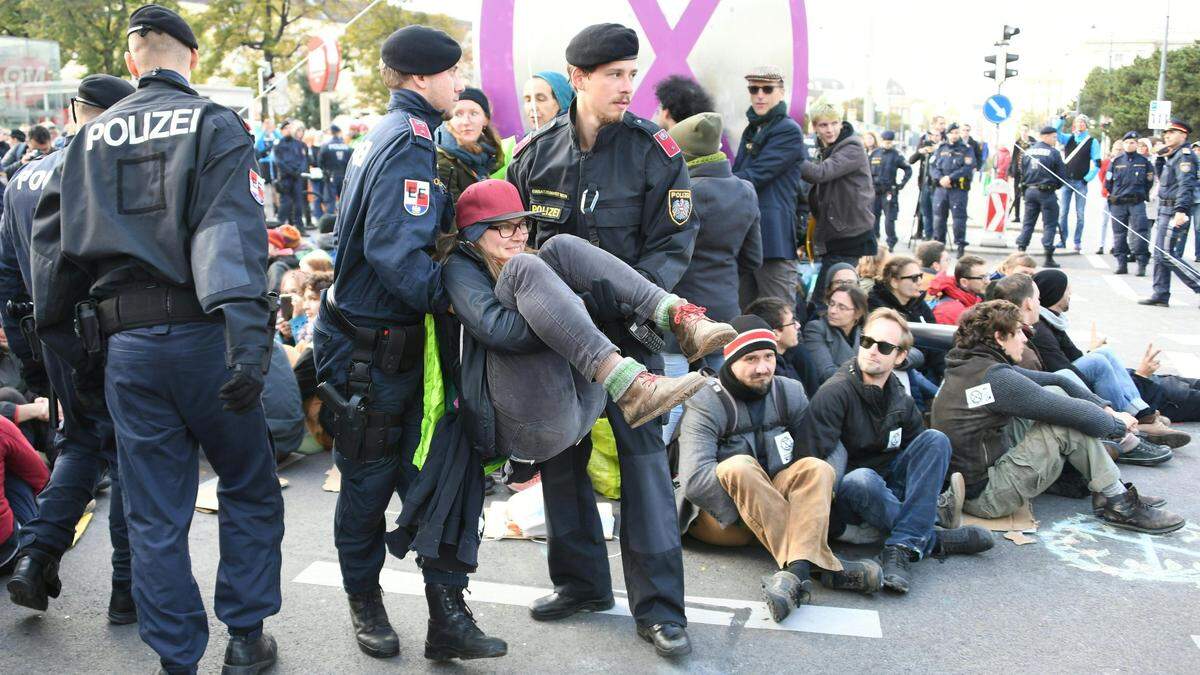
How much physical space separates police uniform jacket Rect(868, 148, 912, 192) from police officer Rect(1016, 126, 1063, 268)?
177 centimetres

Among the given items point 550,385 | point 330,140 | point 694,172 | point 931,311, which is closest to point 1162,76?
point 330,140

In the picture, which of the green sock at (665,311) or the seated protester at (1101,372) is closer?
the green sock at (665,311)

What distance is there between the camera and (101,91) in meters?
3.92

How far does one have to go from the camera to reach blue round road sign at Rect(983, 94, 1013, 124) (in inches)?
629

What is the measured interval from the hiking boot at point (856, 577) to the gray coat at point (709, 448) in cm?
47

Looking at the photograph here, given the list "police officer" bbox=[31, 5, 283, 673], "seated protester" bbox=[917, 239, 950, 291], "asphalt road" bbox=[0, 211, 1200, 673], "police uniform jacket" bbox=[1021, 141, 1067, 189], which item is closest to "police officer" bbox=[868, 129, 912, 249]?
"police uniform jacket" bbox=[1021, 141, 1067, 189]

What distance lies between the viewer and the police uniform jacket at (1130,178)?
13.6 metres

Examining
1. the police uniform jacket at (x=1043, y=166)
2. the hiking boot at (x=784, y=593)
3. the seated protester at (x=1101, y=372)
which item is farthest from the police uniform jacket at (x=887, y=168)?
the hiking boot at (x=784, y=593)

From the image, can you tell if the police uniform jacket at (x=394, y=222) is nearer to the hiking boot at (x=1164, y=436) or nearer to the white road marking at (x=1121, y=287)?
the hiking boot at (x=1164, y=436)

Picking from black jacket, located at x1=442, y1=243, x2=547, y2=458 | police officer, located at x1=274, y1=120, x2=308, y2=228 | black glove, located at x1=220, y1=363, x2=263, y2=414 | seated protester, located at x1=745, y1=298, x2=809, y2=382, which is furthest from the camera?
police officer, located at x1=274, y1=120, x2=308, y2=228

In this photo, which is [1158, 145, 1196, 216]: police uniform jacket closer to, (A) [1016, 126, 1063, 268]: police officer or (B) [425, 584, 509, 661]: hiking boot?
(A) [1016, 126, 1063, 268]: police officer

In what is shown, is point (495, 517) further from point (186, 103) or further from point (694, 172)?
point (186, 103)

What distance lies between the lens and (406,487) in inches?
148

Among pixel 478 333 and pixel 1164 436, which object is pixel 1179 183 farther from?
pixel 478 333
